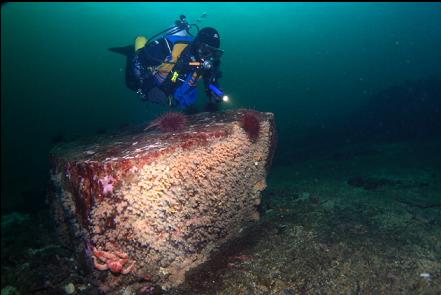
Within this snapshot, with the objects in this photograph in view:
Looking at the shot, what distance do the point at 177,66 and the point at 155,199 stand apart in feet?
10.9

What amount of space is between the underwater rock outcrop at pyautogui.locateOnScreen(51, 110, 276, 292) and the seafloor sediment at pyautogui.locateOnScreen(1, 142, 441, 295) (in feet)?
1.17

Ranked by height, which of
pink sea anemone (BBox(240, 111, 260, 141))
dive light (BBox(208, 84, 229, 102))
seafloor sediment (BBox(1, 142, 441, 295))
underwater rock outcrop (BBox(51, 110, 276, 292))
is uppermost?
dive light (BBox(208, 84, 229, 102))

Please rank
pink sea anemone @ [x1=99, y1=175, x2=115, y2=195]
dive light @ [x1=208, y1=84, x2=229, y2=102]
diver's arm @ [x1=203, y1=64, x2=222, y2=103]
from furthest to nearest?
diver's arm @ [x1=203, y1=64, x2=222, y2=103], dive light @ [x1=208, y1=84, x2=229, y2=102], pink sea anemone @ [x1=99, y1=175, x2=115, y2=195]

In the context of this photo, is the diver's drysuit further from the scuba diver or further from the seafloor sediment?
→ the seafloor sediment

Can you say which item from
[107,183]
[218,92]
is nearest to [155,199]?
[107,183]

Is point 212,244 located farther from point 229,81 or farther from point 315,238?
point 229,81

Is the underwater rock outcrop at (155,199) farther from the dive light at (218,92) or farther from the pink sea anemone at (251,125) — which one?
the dive light at (218,92)

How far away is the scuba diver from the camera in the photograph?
6000 millimetres

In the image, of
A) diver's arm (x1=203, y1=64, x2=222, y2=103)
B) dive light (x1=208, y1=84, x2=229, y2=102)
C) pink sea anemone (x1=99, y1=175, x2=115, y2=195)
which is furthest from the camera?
diver's arm (x1=203, y1=64, x2=222, y2=103)

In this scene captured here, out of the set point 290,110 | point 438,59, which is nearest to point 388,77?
point 438,59

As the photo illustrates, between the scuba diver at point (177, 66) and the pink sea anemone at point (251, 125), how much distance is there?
904 mm

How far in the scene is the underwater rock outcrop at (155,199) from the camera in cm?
382

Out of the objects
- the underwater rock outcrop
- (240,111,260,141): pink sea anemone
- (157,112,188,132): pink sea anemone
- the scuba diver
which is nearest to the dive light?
the scuba diver

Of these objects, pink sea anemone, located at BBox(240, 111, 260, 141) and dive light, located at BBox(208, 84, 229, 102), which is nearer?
pink sea anemone, located at BBox(240, 111, 260, 141)
